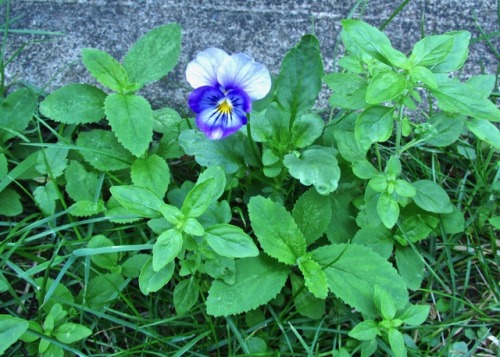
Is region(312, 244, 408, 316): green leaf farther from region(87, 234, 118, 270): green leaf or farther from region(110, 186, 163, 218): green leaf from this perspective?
region(87, 234, 118, 270): green leaf

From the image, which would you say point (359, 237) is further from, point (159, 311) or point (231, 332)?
point (159, 311)

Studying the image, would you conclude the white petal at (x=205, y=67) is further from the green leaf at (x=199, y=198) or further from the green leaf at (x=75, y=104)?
the green leaf at (x=75, y=104)

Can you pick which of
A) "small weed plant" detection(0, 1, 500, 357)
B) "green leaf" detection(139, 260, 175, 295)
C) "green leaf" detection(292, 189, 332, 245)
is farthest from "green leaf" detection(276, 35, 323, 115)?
"green leaf" detection(139, 260, 175, 295)

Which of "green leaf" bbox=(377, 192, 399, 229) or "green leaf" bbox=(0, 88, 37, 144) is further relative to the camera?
"green leaf" bbox=(0, 88, 37, 144)

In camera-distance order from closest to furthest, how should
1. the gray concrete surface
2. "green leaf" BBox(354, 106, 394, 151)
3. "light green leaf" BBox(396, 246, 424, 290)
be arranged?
"green leaf" BBox(354, 106, 394, 151) < "light green leaf" BBox(396, 246, 424, 290) < the gray concrete surface

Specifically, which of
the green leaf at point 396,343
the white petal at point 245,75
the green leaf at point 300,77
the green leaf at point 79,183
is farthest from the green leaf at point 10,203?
the green leaf at point 396,343

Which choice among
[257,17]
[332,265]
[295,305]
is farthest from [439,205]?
[257,17]

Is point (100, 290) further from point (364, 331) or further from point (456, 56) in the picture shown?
point (456, 56)
